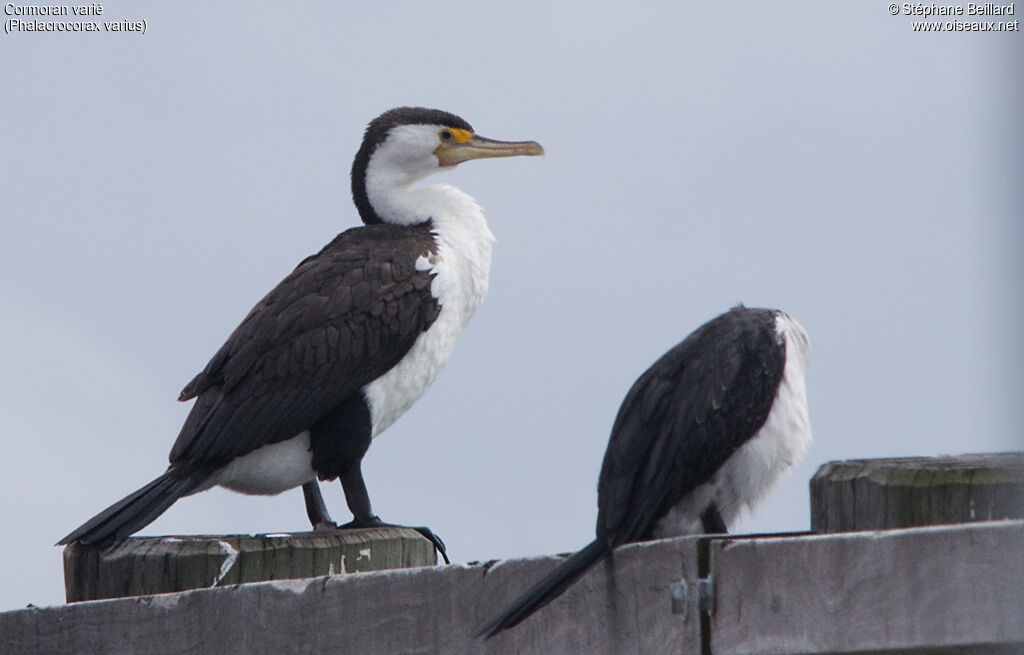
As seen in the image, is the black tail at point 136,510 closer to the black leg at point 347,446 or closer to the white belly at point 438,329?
the black leg at point 347,446

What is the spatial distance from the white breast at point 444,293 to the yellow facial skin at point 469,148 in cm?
40

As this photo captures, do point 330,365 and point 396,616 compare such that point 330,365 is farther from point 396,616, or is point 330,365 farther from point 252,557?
point 396,616

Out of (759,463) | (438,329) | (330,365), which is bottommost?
(759,463)

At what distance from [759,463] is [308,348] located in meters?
2.05

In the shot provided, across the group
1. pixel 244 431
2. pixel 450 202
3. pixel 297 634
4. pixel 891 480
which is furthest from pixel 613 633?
pixel 450 202

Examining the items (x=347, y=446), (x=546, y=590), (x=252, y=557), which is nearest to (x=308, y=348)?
(x=347, y=446)

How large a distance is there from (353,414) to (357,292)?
0.41 m

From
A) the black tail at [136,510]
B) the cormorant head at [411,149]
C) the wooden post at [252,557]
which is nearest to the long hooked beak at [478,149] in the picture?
the cormorant head at [411,149]

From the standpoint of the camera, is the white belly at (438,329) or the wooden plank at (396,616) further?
the white belly at (438,329)

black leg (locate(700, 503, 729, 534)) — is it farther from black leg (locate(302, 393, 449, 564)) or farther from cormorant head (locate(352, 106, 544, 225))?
cormorant head (locate(352, 106, 544, 225))

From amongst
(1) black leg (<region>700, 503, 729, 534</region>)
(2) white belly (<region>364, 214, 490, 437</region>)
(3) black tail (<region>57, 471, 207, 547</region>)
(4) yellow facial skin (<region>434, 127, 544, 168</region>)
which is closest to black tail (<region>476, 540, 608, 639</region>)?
(1) black leg (<region>700, 503, 729, 534</region>)

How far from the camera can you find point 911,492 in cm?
255

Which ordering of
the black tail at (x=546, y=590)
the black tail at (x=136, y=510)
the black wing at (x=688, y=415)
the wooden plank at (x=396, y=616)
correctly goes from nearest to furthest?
the wooden plank at (x=396, y=616) → the black tail at (x=546, y=590) → the black wing at (x=688, y=415) → the black tail at (x=136, y=510)

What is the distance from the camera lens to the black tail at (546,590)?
9.15ft
